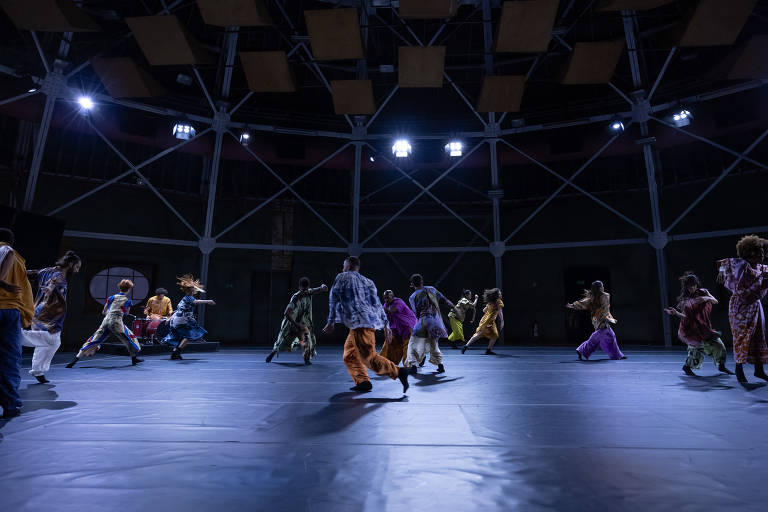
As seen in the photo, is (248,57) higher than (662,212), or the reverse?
(248,57)

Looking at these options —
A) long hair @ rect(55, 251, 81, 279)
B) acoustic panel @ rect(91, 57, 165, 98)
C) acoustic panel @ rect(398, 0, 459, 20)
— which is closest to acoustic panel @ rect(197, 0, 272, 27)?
acoustic panel @ rect(91, 57, 165, 98)

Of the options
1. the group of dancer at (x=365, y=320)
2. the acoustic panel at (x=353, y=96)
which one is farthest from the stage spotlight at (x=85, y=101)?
the acoustic panel at (x=353, y=96)

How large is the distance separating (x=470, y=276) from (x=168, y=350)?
10.1 m

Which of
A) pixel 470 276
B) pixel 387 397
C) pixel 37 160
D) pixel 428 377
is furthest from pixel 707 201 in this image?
pixel 37 160

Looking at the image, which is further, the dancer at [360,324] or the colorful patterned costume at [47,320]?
the colorful patterned costume at [47,320]

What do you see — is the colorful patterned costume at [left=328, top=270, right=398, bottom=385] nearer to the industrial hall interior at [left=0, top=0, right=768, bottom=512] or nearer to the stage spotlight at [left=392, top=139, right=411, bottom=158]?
the industrial hall interior at [left=0, top=0, right=768, bottom=512]

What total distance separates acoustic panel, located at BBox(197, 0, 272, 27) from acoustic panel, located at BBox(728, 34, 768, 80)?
1160 centimetres

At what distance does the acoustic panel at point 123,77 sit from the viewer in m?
11.0

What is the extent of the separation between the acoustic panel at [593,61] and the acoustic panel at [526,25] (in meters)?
1.12

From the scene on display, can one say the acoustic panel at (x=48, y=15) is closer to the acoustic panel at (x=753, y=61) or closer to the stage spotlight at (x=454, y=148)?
the stage spotlight at (x=454, y=148)

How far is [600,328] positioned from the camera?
9117mm

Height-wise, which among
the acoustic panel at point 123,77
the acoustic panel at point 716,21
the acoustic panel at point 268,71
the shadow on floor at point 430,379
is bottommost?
the shadow on floor at point 430,379

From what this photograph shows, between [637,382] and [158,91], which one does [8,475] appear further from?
[158,91]

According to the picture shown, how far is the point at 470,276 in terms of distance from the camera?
15.8 meters
